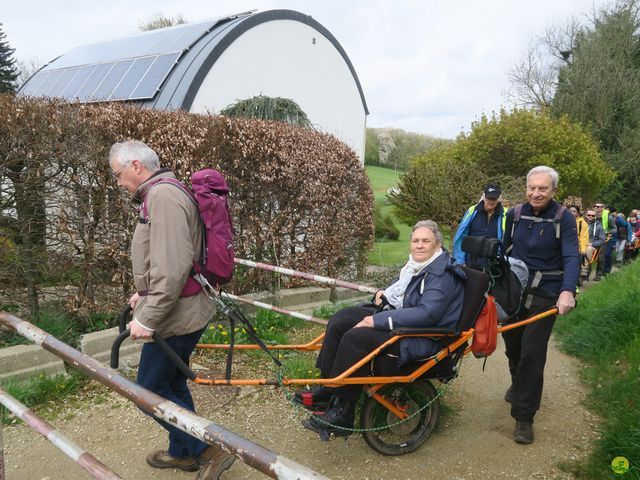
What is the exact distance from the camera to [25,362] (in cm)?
407

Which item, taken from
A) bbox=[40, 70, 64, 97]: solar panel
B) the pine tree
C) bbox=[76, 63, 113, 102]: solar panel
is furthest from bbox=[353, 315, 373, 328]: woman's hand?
the pine tree

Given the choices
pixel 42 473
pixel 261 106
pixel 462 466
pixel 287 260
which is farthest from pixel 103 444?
pixel 261 106

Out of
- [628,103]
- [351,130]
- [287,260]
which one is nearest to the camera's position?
[287,260]

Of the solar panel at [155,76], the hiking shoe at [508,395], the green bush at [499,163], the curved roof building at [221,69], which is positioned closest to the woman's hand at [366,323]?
the hiking shoe at [508,395]

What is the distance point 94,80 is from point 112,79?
111cm

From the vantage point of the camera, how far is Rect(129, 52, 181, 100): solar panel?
14484 millimetres

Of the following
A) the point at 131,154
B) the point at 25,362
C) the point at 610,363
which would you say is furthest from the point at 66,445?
the point at 610,363

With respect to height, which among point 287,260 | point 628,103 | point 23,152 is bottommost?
point 287,260

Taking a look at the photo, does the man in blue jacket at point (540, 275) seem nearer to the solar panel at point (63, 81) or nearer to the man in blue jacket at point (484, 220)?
the man in blue jacket at point (484, 220)

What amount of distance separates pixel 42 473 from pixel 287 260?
415 cm

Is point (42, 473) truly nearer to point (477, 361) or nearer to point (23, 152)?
point (23, 152)

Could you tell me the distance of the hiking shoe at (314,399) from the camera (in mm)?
3172

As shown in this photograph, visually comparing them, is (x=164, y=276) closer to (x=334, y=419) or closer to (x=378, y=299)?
(x=334, y=419)

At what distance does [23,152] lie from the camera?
421cm
